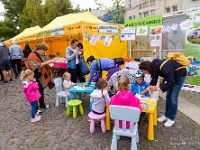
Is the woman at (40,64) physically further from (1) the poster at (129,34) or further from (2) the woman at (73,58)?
(1) the poster at (129,34)

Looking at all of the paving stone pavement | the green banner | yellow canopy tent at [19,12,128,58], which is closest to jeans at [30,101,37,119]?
the paving stone pavement

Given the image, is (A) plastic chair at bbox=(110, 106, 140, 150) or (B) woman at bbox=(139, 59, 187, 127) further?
(B) woman at bbox=(139, 59, 187, 127)

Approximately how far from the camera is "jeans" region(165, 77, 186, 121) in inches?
115

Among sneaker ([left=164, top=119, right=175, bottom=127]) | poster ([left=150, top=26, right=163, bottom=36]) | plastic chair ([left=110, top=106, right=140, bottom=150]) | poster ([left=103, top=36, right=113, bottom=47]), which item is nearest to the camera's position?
plastic chair ([left=110, top=106, right=140, bottom=150])

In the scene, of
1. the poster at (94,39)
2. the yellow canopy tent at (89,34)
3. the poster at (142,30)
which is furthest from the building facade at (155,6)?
the poster at (94,39)

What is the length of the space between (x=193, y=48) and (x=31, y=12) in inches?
726

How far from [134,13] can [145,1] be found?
6.89 ft

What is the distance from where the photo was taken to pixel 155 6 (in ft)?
58.6

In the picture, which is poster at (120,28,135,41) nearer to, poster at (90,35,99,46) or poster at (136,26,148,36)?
poster at (136,26,148,36)

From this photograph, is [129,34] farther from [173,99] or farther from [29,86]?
[29,86]

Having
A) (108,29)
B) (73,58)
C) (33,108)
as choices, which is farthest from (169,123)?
(108,29)

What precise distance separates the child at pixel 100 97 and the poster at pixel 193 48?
11.6 feet

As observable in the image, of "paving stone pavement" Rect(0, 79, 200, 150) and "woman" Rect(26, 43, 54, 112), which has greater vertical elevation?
"woman" Rect(26, 43, 54, 112)

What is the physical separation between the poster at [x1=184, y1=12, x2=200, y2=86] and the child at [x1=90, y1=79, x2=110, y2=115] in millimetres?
3536
